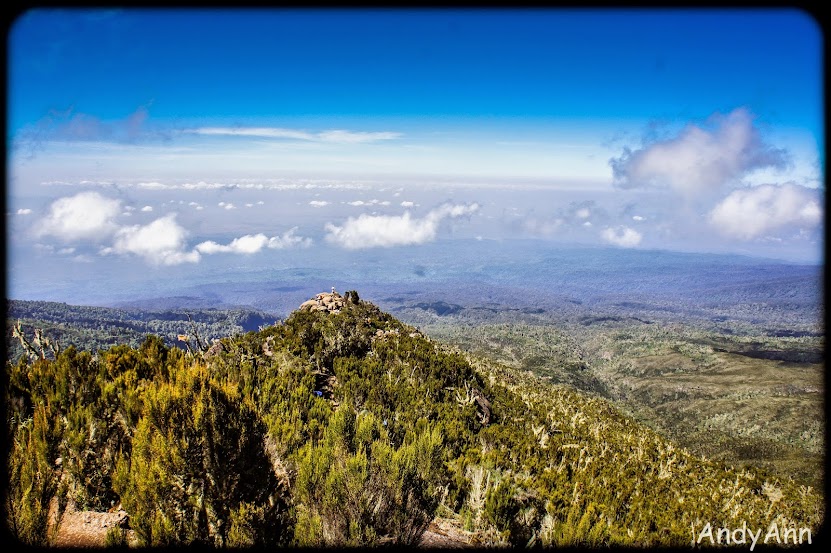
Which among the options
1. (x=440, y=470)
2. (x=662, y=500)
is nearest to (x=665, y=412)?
(x=662, y=500)

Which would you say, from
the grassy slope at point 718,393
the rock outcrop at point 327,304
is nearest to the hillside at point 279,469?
the rock outcrop at point 327,304

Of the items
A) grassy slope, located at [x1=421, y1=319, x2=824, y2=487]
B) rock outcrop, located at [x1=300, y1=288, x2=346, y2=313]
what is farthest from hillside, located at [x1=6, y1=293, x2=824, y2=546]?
grassy slope, located at [x1=421, y1=319, x2=824, y2=487]

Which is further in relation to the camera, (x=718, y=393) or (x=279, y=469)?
(x=718, y=393)

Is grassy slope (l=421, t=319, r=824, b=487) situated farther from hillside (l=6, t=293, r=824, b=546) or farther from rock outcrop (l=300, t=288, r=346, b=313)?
rock outcrop (l=300, t=288, r=346, b=313)

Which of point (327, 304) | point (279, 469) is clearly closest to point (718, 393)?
point (327, 304)

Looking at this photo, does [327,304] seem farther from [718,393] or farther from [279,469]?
[718,393]

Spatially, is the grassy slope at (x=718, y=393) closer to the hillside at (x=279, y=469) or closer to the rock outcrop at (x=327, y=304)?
the hillside at (x=279, y=469)
